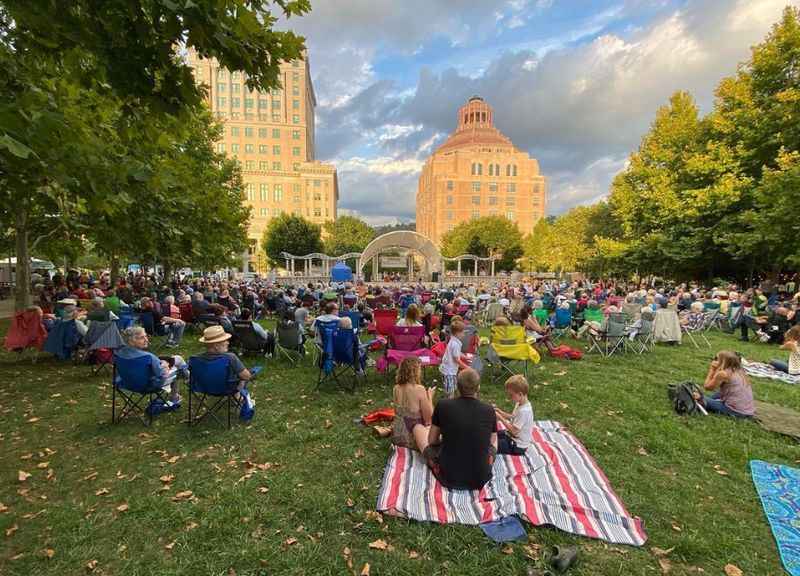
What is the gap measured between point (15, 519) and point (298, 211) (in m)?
91.8

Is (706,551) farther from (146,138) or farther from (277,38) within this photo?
(146,138)

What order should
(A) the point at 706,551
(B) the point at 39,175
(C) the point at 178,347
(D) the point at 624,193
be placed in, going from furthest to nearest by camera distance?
(D) the point at 624,193 < (C) the point at 178,347 < (B) the point at 39,175 < (A) the point at 706,551

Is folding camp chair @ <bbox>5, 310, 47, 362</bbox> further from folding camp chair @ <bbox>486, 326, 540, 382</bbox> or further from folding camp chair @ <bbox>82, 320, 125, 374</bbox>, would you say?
folding camp chair @ <bbox>486, 326, 540, 382</bbox>

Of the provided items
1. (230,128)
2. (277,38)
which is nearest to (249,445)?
(277,38)

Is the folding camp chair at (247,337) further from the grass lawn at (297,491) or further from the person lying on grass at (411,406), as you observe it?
the person lying on grass at (411,406)

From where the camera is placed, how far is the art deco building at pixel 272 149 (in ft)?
290

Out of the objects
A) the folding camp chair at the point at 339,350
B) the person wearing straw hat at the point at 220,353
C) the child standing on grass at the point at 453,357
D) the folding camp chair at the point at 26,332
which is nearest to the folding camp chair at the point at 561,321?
the child standing on grass at the point at 453,357

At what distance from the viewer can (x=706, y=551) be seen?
3.01m

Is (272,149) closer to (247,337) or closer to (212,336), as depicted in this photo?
(247,337)

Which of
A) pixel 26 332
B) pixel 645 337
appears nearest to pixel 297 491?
pixel 26 332

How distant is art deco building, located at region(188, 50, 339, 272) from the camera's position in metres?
88.2

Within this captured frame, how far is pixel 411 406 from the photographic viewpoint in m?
4.47

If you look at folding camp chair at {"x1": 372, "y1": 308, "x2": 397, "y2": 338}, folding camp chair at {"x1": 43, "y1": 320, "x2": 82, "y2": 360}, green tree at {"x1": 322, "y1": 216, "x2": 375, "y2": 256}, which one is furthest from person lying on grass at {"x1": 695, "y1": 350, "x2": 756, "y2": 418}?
green tree at {"x1": 322, "y1": 216, "x2": 375, "y2": 256}

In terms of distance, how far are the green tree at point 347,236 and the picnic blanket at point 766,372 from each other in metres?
60.7
